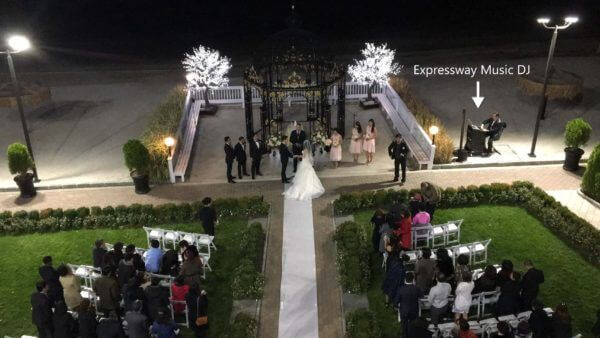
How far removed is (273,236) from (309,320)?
11.2 ft

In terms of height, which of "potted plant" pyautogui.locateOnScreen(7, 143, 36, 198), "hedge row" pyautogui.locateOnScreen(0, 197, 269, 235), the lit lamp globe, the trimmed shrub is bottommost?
the trimmed shrub

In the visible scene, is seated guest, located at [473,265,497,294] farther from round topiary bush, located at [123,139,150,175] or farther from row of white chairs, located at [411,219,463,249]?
round topiary bush, located at [123,139,150,175]

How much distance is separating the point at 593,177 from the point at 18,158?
1597 cm

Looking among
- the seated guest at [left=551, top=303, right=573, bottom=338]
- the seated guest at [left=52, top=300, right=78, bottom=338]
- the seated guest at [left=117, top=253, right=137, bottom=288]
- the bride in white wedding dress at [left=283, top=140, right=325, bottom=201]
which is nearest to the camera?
the seated guest at [left=551, top=303, right=573, bottom=338]

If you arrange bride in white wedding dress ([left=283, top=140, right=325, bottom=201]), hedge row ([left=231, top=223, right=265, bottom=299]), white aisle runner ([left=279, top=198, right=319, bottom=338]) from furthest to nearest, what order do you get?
bride in white wedding dress ([left=283, top=140, right=325, bottom=201]) < hedge row ([left=231, top=223, right=265, bottom=299]) < white aisle runner ([left=279, top=198, right=319, bottom=338])

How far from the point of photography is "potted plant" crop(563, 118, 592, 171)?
17.2 m

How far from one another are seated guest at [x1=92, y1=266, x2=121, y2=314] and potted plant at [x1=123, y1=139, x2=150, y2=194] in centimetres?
640

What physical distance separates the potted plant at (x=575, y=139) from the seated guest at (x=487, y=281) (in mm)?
8453

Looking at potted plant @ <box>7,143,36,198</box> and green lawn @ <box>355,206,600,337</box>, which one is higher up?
potted plant @ <box>7,143,36,198</box>

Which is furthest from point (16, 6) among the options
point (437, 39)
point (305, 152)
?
point (305, 152)

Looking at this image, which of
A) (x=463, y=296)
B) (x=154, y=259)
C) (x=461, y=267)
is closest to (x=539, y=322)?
(x=463, y=296)

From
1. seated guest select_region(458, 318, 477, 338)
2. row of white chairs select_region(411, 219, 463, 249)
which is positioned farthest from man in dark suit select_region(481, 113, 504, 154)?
seated guest select_region(458, 318, 477, 338)

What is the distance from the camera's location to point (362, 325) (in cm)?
1051

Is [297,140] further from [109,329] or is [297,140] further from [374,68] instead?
[109,329]
